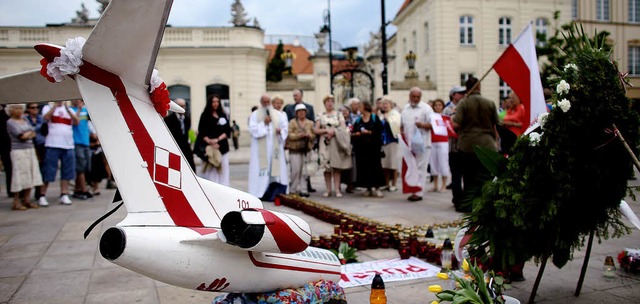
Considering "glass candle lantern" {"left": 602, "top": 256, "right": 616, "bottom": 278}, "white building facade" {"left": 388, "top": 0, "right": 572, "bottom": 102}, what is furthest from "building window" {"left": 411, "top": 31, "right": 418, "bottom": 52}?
"glass candle lantern" {"left": 602, "top": 256, "right": 616, "bottom": 278}

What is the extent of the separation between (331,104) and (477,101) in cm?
355

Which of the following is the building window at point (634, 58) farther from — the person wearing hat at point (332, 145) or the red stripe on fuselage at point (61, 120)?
the red stripe on fuselage at point (61, 120)

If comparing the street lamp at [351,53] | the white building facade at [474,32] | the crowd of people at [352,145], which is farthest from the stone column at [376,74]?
the crowd of people at [352,145]

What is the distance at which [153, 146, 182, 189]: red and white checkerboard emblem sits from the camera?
8.89ft

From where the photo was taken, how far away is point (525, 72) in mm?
5297

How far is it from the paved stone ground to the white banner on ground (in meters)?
0.14

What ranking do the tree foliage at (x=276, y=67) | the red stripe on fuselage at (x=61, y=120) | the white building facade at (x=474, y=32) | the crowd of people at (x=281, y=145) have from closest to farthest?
the crowd of people at (x=281, y=145)
the red stripe on fuselage at (x=61, y=120)
the white building facade at (x=474, y=32)
the tree foliage at (x=276, y=67)

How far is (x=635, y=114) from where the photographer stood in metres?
3.58

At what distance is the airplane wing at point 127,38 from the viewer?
7.64 ft

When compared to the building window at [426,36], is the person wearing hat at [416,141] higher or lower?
lower

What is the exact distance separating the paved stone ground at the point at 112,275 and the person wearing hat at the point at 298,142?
2.32 meters

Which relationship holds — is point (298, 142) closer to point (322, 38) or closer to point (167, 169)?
point (167, 169)

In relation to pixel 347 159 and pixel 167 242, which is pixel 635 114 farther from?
pixel 347 159

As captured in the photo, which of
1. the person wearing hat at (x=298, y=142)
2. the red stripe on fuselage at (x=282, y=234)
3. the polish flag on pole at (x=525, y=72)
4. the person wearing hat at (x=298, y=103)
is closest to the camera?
the red stripe on fuselage at (x=282, y=234)
